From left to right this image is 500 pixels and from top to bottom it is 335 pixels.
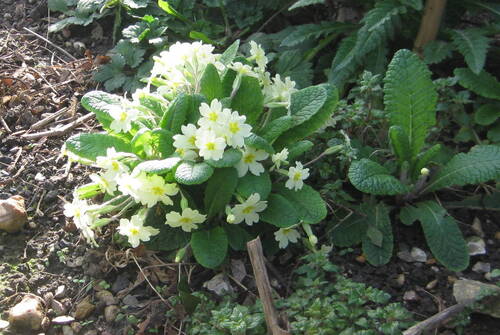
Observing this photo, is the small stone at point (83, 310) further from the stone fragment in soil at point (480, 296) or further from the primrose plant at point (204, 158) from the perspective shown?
the stone fragment in soil at point (480, 296)

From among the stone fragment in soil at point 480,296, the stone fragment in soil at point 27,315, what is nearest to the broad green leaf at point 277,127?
the stone fragment in soil at point 480,296

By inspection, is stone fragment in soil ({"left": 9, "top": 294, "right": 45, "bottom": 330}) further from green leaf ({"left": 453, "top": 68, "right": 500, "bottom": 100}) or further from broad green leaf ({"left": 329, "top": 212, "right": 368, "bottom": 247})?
green leaf ({"left": 453, "top": 68, "right": 500, "bottom": 100})

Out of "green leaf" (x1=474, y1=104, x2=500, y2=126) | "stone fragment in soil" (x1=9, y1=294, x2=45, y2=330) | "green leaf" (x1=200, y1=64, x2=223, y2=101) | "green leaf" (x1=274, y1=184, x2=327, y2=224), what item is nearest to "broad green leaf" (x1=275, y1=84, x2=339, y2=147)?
"green leaf" (x1=274, y1=184, x2=327, y2=224)

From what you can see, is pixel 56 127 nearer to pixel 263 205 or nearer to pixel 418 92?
pixel 263 205

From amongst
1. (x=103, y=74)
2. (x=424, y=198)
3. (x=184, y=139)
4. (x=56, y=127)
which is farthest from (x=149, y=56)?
(x=424, y=198)

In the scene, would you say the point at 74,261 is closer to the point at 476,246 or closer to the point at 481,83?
the point at 476,246

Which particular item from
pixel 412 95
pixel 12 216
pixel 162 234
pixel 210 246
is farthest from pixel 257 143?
pixel 12 216

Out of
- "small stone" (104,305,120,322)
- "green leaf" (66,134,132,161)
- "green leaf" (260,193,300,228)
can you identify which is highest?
"green leaf" (66,134,132,161)
